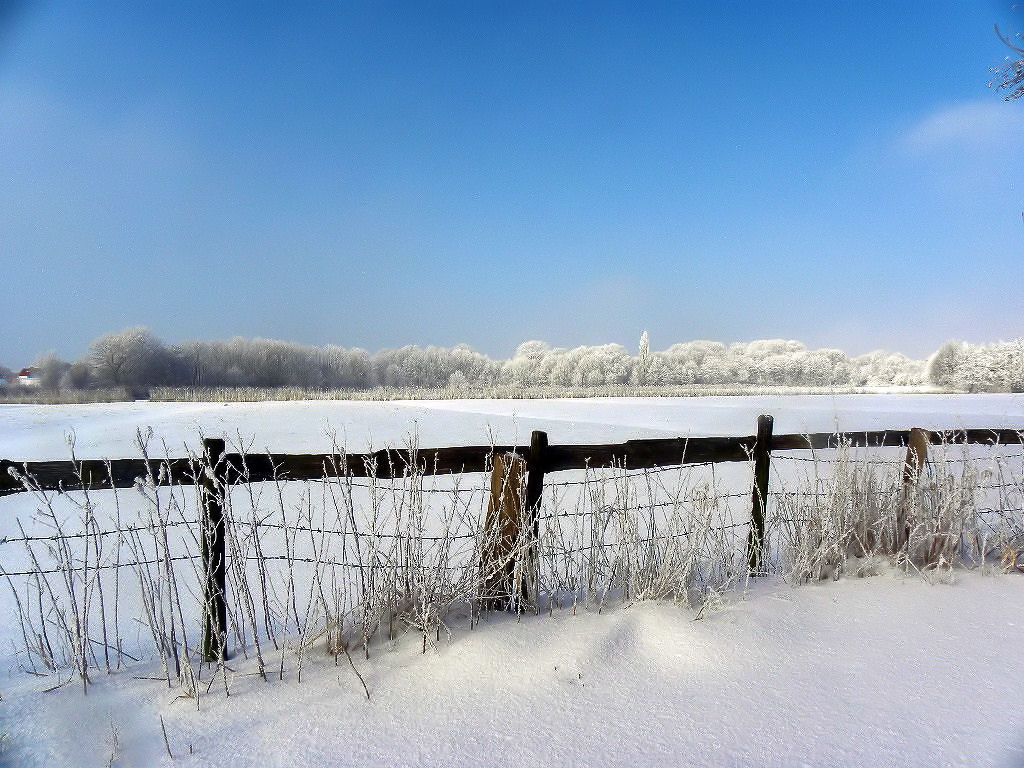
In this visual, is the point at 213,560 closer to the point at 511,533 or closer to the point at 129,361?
the point at 511,533

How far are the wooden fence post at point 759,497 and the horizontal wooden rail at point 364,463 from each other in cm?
9

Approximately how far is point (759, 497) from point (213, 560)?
12.9 feet

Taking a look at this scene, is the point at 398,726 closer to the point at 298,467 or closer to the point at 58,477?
the point at 298,467

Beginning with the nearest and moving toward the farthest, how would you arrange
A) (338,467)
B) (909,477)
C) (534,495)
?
1. (338,467)
2. (534,495)
3. (909,477)

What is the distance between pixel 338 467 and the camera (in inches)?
137

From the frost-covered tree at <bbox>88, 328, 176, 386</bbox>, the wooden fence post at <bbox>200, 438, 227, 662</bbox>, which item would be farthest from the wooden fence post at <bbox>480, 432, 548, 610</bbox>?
the frost-covered tree at <bbox>88, 328, 176, 386</bbox>

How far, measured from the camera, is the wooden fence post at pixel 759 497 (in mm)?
4484

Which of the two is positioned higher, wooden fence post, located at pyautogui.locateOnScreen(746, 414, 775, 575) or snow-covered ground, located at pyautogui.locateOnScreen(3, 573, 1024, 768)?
wooden fence post, located at pyautogui.locateOnScreen(746, 414, 775, 575)

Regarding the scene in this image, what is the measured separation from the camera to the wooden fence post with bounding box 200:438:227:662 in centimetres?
303

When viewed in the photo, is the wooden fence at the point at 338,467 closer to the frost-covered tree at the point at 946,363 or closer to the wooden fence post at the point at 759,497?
the wooden fence post at the point at 759,497

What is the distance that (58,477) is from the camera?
9.81ft

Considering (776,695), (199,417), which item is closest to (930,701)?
(776,695)

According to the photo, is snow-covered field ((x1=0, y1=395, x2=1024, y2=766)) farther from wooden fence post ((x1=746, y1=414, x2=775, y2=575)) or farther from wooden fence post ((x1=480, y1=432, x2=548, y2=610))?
wooden fence post ((x1=746, y1=414, x2=775, y2=575))

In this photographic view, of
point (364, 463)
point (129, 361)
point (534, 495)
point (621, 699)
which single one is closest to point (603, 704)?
point (621, 699)
